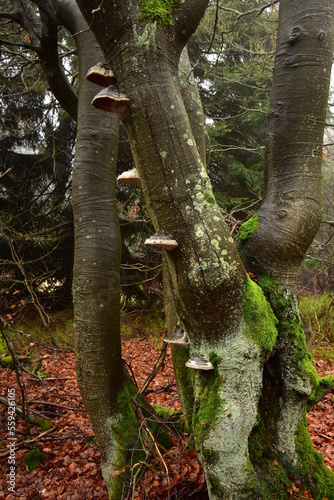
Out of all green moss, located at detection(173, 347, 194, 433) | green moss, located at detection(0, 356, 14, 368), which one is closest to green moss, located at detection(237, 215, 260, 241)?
green moss, located at detection(173, 347, 194, 433)

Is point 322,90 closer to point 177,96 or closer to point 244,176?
point 177,96

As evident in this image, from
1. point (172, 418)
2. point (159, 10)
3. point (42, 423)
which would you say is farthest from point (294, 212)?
point (42, 423)

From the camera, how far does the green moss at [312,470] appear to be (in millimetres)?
2395

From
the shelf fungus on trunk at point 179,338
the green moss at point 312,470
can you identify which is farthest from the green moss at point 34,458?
the green moss at point 312,470

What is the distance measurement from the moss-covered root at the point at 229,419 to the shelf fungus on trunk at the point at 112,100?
1504mm

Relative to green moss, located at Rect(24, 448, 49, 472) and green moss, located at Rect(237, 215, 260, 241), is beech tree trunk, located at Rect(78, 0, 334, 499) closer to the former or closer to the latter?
green moss, located at Rect(237, 215, 260, 241)

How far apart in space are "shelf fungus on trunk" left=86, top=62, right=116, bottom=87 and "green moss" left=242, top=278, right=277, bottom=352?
145 centimetres

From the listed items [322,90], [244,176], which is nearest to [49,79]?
[322,90]

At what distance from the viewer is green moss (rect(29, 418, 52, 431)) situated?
15.4 ft

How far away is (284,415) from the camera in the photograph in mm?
2438

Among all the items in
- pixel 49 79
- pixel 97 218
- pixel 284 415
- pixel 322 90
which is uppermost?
pixel 49 79

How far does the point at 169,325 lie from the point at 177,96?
261 cm

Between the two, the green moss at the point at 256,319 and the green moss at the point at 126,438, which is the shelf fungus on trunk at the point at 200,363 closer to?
the green moss at the point at 256,319

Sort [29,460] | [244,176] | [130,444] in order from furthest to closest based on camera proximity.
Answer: [244,176]
[29,460]
[130,444]
